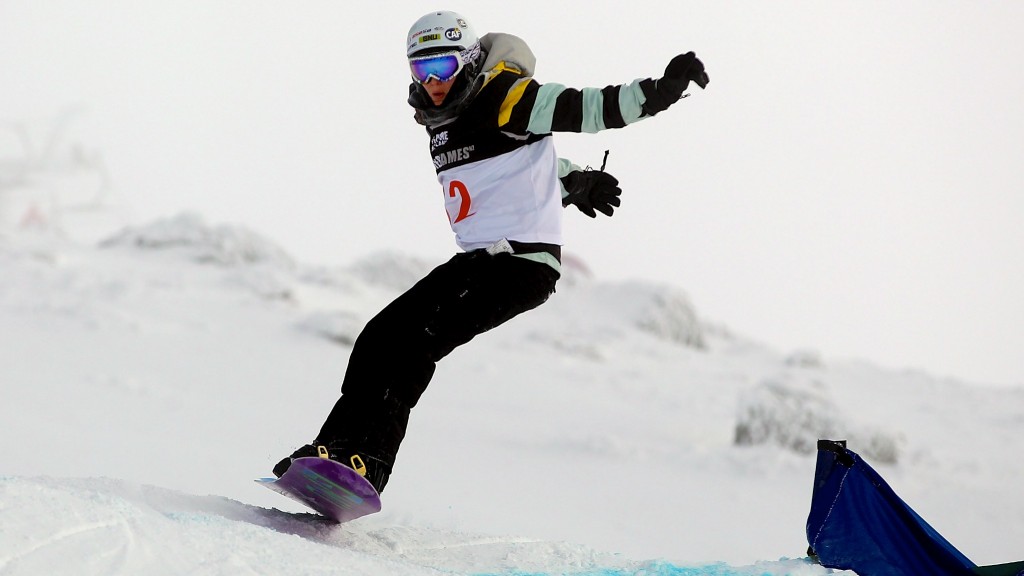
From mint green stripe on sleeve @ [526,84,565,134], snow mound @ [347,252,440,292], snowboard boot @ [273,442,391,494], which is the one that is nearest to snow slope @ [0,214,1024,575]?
A: snowboard boot @ [273,442,391,494]

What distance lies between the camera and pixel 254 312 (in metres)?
→ 11.0

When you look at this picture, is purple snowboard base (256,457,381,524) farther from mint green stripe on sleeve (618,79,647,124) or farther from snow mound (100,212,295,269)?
snow mound (100,212,295,269)

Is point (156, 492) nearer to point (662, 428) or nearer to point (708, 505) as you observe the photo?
point (708, 505)

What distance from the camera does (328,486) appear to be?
3.36 meters

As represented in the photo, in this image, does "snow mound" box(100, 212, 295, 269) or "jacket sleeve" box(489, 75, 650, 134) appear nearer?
"jacket sleeve" box(489, 75, 650, 134)

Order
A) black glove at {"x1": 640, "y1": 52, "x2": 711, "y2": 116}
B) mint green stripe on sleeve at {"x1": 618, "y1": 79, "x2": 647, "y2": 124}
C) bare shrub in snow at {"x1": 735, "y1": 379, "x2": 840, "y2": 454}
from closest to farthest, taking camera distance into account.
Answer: black glove at {"x1": 640, "y1": 52, "x2": 711, "y2": 116} → mint green stripe on sleeve at {"x1": 618, "y1": 79, "x2": 647, "y2": 124} → bare shrub in snow at {"x1": 735, "y1": 379, "x2": 840, "y2": 454}

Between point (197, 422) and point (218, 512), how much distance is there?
4334mm

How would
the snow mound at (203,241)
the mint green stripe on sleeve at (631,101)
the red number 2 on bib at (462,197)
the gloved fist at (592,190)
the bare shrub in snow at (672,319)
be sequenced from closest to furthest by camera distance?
the mint green stripe on sleeve at (631,101), the red number 2 on bib at (462,197), the gloved fist at (592,190), the snow mound at (203,241), the bare shrub in snow at (672,319)

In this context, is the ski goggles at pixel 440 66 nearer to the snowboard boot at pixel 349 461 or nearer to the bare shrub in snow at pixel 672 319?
the snowboard boot at pixel 349 461

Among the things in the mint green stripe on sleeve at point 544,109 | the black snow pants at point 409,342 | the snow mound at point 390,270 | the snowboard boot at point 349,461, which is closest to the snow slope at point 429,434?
the snowboard boot at point 349,461

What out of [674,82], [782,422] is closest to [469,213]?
[674,82]

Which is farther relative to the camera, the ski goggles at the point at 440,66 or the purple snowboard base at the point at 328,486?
the ski goggles at the point at 440,66

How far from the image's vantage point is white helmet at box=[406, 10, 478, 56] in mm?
3576

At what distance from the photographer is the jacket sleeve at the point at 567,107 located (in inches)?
131
